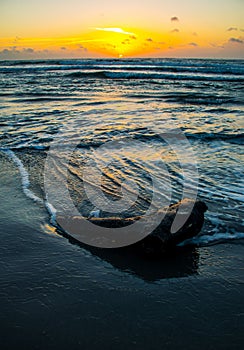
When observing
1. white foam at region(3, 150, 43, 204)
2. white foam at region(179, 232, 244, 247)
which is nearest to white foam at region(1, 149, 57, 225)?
white foam at region(3, 150, 43, 204)

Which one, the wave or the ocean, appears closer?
the ocean

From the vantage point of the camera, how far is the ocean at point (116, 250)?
260 cm

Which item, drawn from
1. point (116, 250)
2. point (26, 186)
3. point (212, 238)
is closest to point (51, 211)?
point (26, 186)

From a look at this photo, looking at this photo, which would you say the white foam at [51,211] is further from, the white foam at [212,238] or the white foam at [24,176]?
the white foam at [212,238]

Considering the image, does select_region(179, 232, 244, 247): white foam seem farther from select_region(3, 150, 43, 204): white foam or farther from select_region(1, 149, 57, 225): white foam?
select_region(3, 150, 43, 204): white foam

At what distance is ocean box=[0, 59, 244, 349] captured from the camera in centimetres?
260

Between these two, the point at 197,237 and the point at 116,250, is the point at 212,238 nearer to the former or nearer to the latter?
the point at 197,237

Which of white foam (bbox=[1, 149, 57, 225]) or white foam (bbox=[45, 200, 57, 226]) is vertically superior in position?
white foam (bbox=[1, 149, 57, 225])

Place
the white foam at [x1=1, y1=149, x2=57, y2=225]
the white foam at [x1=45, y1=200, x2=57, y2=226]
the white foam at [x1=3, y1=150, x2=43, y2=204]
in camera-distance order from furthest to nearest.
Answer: the white foam at [x1=3, y1=150, x2=43, y2=204] < the white foam at [x1=1, y1=149, x2=57, y2=225] < the white foam at [x1=45, y1=200, x2=57, y2=226]

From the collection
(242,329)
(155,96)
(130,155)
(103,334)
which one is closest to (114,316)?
(103,334)

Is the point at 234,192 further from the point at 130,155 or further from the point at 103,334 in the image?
the point at 103,334

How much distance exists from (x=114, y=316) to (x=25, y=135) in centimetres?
741

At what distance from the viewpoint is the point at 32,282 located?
10.2 ft

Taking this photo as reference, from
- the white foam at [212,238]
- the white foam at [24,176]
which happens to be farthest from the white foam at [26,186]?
the white foam at [212,238]
